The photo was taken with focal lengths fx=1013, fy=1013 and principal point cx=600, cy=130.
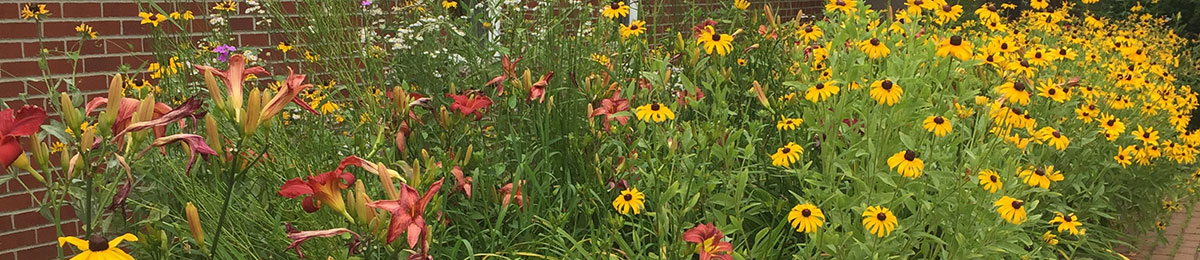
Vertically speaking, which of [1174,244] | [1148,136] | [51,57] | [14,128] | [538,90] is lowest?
[1174,244]

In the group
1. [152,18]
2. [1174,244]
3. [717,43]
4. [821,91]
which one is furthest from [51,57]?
[1174,244]

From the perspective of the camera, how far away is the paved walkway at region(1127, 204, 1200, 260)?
13.7 feet

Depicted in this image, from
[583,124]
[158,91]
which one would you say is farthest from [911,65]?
[158,91]

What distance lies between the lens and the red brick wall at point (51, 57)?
11.7 feet

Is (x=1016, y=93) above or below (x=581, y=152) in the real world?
above

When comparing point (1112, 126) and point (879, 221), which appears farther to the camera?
point (1112, 126)

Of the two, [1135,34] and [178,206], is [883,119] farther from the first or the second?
[1135,34]

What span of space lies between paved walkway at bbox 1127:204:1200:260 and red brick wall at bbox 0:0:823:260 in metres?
2.02

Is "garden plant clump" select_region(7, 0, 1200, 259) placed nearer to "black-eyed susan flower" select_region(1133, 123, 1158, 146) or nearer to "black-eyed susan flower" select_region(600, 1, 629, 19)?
"black-eyed susan flower" select_region(600, 1, 629, 19)

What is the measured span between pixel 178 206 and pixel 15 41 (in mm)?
1616

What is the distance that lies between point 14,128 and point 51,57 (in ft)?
9.32

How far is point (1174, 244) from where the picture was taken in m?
4.45

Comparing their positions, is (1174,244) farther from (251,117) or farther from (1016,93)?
(251,117)

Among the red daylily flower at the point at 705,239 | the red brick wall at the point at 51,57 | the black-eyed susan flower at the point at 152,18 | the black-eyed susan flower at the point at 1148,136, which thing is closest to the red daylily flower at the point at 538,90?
the red daylily flower at the point at 705,239
